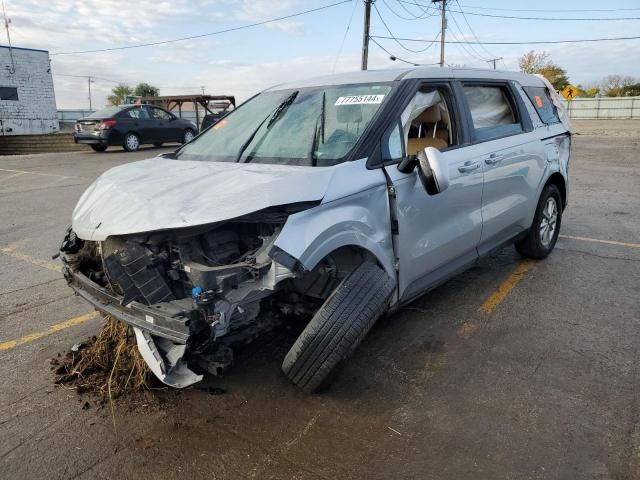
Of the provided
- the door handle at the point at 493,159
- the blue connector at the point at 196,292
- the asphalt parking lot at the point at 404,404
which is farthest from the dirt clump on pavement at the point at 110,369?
the door handle at the point at 493,159

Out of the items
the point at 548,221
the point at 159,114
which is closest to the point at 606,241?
the point at 548,221

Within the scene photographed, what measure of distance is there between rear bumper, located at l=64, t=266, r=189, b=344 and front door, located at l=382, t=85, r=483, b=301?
1.44m

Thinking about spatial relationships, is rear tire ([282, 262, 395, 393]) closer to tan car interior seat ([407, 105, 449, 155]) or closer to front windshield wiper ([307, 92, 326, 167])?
front windshield wiper ([307, 92, 326, 167])

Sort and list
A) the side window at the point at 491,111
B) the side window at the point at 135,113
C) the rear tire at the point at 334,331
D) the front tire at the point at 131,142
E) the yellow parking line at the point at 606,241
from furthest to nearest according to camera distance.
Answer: the front tire at the point at 131,142
the side window at the point at 135,113
the yellow parking line at the point at 606,241
the side window at the point at 491,111
the rear tire at the point at 334,331

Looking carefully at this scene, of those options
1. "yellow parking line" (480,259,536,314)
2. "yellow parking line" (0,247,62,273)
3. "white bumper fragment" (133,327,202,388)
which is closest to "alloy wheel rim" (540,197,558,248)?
"yellow parking line" (480,259,536,314)

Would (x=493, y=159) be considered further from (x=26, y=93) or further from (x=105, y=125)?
(x=26, y=93)

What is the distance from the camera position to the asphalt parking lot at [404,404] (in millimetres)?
2502

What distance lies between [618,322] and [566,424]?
5.16ft

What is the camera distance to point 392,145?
3.38 m

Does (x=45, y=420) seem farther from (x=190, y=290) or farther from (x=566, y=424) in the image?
(x=566, y=424)

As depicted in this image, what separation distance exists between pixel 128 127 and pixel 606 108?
1782 inches

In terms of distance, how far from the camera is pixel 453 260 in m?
3.94

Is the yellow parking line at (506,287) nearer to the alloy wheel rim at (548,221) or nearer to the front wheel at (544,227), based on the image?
the front wheel at (544,227)

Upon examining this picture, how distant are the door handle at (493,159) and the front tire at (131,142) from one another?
1555 cm
